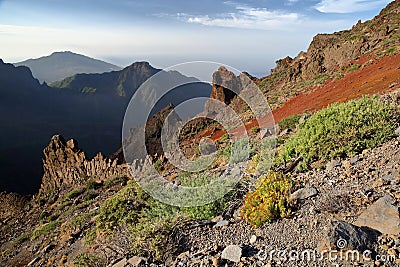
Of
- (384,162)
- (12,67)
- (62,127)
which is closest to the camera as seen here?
(384,162)

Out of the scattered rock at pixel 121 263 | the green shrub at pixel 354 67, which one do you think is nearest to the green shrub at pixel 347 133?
the scattered rock at pixel 121 263

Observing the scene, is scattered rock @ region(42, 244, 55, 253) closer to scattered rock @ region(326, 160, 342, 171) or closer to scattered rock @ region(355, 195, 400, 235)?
scattered rock @ region(326, 160, 342, 171)

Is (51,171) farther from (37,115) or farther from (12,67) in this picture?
(12,67)

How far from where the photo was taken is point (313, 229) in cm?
442

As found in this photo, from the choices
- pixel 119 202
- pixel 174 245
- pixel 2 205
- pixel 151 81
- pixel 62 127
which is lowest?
pixel 62 127

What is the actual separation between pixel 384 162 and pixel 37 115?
126 metres

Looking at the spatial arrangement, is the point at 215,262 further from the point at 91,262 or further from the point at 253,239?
the point at 91,262

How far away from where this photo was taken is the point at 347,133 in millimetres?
6598

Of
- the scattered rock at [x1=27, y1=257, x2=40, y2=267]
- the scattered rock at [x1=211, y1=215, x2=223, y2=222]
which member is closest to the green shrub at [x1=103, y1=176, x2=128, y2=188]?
the scattered rock at [x1=27, y1=257, x2=40, y2=267]

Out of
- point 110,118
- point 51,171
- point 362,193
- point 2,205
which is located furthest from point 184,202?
point 110,118

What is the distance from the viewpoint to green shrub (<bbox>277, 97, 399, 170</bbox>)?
6586mm

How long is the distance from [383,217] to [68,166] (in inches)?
943

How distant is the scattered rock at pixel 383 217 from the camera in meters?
3.96

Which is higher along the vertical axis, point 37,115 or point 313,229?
point 313,229
